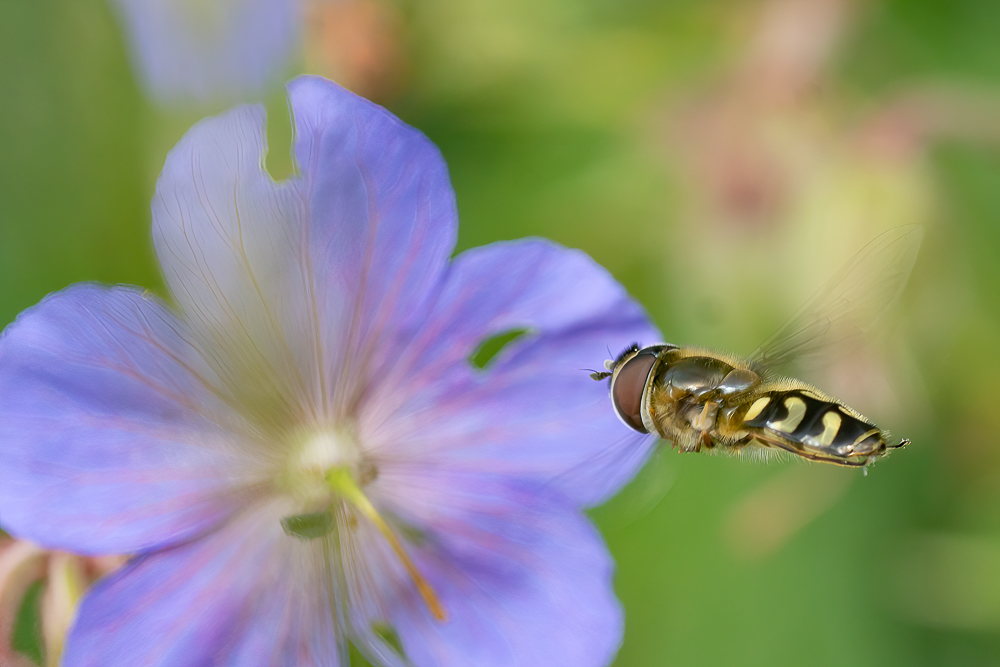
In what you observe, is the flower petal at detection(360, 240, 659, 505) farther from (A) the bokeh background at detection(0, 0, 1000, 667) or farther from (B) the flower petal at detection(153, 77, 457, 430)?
(A) the bokeh background at detection(0, 0, 1000, 667)

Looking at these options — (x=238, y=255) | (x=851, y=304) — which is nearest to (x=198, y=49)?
(x=238, y=255)

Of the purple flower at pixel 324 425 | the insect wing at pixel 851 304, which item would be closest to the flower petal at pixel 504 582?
the purple flower at pixel 324 425

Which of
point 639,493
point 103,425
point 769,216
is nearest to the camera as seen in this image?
point 103,425

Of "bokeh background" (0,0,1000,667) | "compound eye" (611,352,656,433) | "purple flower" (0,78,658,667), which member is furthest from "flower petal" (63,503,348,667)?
"bokeh background" (0,0,1000,667)

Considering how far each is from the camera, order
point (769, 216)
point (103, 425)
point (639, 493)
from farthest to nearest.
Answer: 1. point (769, 216)
2. point (639, 493)
3. point (103, 425)

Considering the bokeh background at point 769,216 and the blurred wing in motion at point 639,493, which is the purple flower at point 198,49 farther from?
the blurred wing in motion at point 639,493

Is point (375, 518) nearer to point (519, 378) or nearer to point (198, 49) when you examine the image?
point (519, 378)
